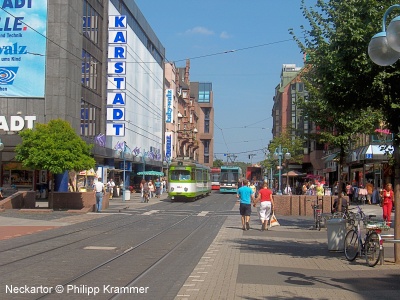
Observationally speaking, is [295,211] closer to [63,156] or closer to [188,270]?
[63,156]

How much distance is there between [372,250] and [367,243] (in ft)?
0.69

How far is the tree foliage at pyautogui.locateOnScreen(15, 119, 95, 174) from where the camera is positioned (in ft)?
97.8

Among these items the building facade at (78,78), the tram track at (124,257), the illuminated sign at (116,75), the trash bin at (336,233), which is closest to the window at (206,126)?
the building facade at (78,78)

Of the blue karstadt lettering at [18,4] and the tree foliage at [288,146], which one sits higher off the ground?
the blue karstadt lettering at [18,4]

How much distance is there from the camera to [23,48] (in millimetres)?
39844

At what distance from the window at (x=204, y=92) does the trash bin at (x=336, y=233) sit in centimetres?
15142

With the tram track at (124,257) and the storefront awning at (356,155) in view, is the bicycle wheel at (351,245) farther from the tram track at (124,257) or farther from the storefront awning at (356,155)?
the storefront awning at (356,155)

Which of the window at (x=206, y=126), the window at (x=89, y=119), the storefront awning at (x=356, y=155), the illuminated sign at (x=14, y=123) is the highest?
the window at (x=206, y=126)

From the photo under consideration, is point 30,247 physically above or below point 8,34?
below

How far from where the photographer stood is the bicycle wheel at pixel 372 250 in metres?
12.5

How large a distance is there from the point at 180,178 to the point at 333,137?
2677cm

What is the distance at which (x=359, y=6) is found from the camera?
42.2 ft

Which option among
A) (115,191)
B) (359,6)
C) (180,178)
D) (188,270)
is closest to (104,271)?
(188,270)

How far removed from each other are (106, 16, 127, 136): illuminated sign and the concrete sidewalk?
3310 cm
